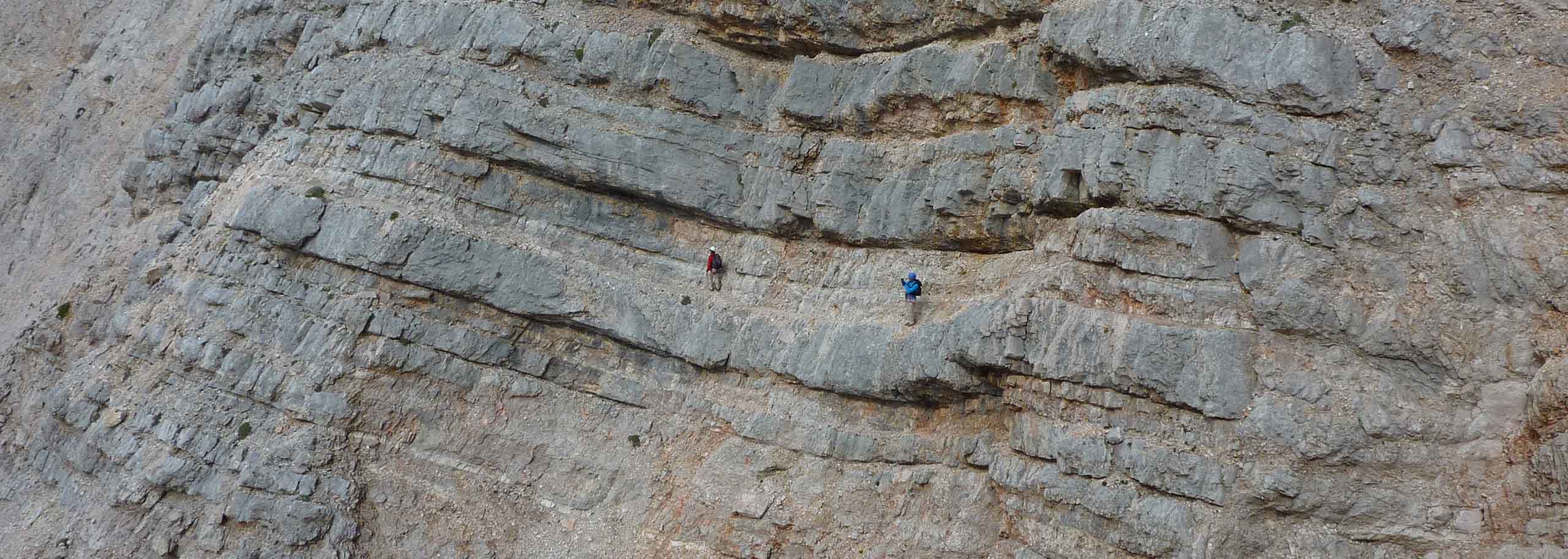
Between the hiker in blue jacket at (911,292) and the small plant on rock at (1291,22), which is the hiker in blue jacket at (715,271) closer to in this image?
the hiker in blue jacket at (911,292)

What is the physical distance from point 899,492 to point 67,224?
32199 mm

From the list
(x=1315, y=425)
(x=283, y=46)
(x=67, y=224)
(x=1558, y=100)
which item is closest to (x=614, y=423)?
(x=1315, y=425)

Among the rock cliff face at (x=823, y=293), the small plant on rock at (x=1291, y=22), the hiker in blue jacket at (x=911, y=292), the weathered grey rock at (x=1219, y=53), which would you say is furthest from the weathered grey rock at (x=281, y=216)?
the small plant on rock at (x=1291, y=22)

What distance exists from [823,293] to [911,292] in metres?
3.08

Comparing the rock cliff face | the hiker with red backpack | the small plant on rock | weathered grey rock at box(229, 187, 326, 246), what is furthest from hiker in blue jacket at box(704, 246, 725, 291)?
the small plant on rock

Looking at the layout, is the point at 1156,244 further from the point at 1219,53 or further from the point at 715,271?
the point at 715,271

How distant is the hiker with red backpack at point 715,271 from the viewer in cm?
2647

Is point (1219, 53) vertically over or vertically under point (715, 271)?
over

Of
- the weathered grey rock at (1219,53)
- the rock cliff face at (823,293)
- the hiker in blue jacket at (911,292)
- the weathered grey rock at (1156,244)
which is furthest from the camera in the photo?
the hiker in blue jacket at (911,292)

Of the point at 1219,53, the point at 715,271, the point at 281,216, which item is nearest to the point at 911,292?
the point at 715,271

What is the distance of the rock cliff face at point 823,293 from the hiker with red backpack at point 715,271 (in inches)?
12.2

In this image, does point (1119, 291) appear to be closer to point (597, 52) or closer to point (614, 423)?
point (614, 423)

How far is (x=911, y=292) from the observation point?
23.2m

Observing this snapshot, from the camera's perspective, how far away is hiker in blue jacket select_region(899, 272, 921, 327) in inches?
914
